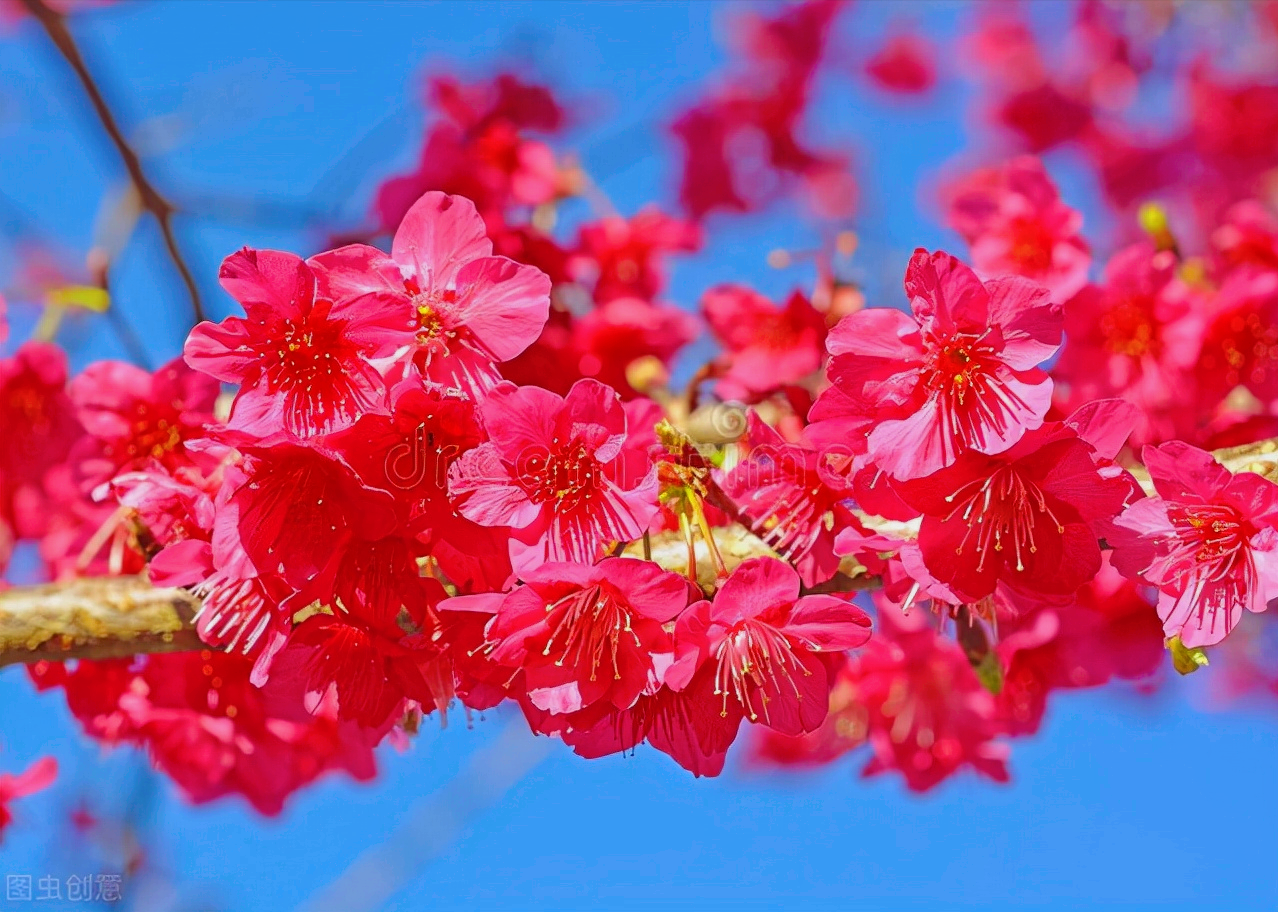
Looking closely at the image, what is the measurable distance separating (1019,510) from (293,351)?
0.93m

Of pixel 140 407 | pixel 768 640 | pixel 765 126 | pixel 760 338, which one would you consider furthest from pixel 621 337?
pixel 765 126

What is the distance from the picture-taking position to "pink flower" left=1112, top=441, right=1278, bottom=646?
4.89ft

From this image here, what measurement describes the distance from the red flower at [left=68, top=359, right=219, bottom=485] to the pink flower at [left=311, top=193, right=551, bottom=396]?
2.26 ft

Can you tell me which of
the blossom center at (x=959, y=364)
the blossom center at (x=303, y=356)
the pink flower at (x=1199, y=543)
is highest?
the blossom center at (x=303, y=356)

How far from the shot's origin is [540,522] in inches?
Answer: 56.4

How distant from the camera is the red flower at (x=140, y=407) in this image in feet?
6.70

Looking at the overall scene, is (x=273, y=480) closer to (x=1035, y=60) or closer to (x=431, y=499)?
(x=431, y=499)

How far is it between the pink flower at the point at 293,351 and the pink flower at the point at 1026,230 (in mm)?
1488

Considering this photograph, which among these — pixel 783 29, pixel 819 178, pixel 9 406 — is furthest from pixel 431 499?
pixel 783 29

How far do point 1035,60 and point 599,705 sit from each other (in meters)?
7.08

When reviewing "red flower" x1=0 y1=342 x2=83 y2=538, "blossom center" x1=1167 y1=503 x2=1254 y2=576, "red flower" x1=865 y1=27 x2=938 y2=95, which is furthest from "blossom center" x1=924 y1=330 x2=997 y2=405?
"red flower" x1=865 y1=27 x2=938 y2=95

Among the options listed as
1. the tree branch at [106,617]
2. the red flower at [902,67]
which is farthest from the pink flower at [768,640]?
the red flower at [902,67]

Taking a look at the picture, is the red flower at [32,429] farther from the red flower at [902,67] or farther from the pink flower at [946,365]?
the red flower at [902,67]

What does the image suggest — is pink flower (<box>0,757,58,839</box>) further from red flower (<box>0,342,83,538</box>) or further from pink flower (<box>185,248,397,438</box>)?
pink flower (<box>185,248,397,438</box>)
